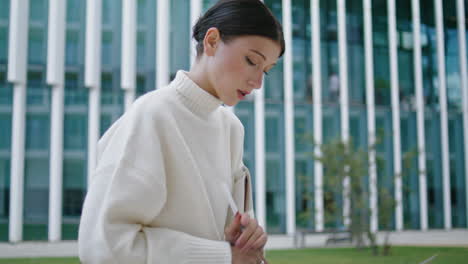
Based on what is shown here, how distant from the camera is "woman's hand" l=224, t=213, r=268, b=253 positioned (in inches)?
33.8

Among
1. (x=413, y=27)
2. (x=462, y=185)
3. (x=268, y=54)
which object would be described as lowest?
(x=462, y=185)

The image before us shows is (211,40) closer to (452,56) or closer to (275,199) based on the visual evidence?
(275,199)

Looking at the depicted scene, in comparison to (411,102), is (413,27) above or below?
above

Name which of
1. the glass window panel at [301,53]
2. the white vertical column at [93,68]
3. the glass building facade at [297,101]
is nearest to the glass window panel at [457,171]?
the glass building facade at [297,101]

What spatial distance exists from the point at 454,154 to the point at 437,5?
13.6 ft

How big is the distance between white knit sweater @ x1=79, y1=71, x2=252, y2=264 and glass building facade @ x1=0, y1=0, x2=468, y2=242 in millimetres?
7991

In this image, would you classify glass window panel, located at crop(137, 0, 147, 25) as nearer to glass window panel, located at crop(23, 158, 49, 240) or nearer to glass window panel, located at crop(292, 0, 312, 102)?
glass window panel, located at crop(23, 158, 49, 240)

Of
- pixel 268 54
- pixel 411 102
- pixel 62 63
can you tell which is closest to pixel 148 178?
pixel 268 54

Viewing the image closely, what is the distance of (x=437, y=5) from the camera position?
1352 centimetres

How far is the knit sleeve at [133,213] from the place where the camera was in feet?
2.59

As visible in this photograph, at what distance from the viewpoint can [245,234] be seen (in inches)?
33.9

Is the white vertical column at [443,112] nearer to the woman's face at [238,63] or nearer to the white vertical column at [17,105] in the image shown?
the white vertical column at [17,105]

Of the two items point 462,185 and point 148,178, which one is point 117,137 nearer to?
point 148,178

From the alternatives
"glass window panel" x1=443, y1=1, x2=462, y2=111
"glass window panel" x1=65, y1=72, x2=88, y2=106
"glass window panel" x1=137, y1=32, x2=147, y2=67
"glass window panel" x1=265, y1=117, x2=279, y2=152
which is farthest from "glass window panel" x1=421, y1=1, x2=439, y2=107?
"glass window panel" x1=65, y1=72, x2=88, y2=106
